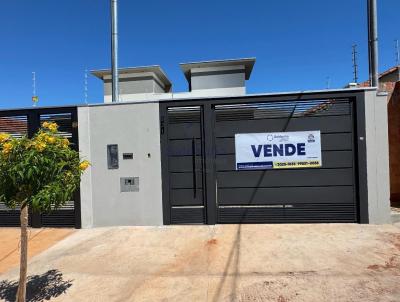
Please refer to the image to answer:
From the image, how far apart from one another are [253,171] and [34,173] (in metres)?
5.24

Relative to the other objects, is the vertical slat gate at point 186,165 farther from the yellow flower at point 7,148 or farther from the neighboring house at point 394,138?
the neighboring house at point 394,138

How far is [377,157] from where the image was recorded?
7324mm

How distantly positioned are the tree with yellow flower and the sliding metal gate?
4.12m

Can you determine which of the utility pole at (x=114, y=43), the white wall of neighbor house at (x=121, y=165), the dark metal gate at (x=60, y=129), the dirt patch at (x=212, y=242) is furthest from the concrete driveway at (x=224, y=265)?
the utility pole at (x=114, y=43)

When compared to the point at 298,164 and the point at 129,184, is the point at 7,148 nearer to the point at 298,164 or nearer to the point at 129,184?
the point at 129,184

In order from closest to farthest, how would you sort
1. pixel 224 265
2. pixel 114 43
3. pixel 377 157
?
pixel 224 265 < pixel 377 157 < pixel 114 43

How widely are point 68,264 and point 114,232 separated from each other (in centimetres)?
189

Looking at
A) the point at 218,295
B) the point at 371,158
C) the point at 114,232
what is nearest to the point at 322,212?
the point at 371,158

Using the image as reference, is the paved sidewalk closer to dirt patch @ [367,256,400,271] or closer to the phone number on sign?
the phone number on sign

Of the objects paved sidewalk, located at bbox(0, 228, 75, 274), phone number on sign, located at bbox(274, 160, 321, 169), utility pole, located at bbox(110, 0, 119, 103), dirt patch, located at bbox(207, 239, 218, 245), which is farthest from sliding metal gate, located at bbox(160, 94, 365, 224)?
paved sidewalk, located at bbox(0, 228, 75, 274)

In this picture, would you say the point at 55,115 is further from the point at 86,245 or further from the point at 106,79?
the point at 106,79

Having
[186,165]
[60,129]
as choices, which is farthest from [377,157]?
[60,129]

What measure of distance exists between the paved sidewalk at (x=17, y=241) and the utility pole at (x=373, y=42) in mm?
8414

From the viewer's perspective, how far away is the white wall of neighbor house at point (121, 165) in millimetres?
7926
